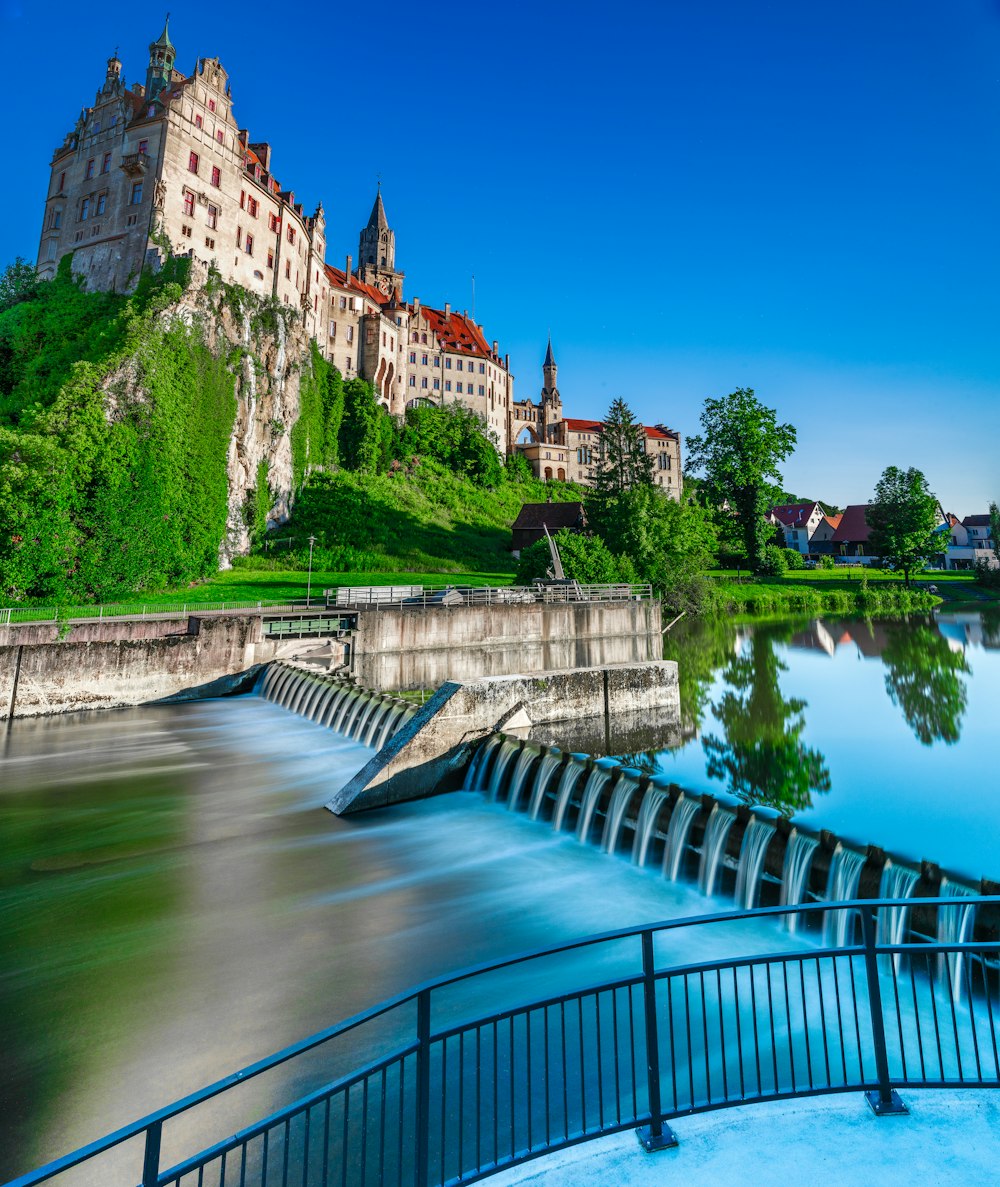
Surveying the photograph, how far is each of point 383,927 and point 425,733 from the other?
6939mm

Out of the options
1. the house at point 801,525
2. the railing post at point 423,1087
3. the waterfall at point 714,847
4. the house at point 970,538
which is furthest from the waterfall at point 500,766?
the house at point 970,538

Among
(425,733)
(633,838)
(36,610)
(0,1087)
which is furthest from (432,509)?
(0,1087)

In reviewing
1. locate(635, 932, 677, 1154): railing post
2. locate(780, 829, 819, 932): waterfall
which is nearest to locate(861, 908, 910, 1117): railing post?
locate(635, 932, 677, 1154): railing post

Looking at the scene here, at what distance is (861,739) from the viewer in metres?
22.0

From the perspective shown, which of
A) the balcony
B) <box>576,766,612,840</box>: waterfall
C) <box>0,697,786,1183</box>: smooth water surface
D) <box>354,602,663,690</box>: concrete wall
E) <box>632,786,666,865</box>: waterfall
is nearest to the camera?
<box>0,697,786,1183</box>: smooth water surface

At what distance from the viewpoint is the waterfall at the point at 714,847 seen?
11.3 m

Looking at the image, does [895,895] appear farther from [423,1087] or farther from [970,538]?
[970,538]

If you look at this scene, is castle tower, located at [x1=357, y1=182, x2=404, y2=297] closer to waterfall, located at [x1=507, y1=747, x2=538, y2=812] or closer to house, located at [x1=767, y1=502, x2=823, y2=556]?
house, located at [x1=767, y1=502, x2=823, y2=556]

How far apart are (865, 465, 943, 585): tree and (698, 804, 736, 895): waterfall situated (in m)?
80.4

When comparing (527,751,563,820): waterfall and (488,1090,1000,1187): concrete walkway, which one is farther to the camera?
(527,751,563,820): waterfall

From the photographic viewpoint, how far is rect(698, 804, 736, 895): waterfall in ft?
37.2

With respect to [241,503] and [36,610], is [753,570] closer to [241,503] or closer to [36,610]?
[241,503]

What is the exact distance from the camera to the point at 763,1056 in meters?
7.20

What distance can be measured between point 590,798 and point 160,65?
246 ft
